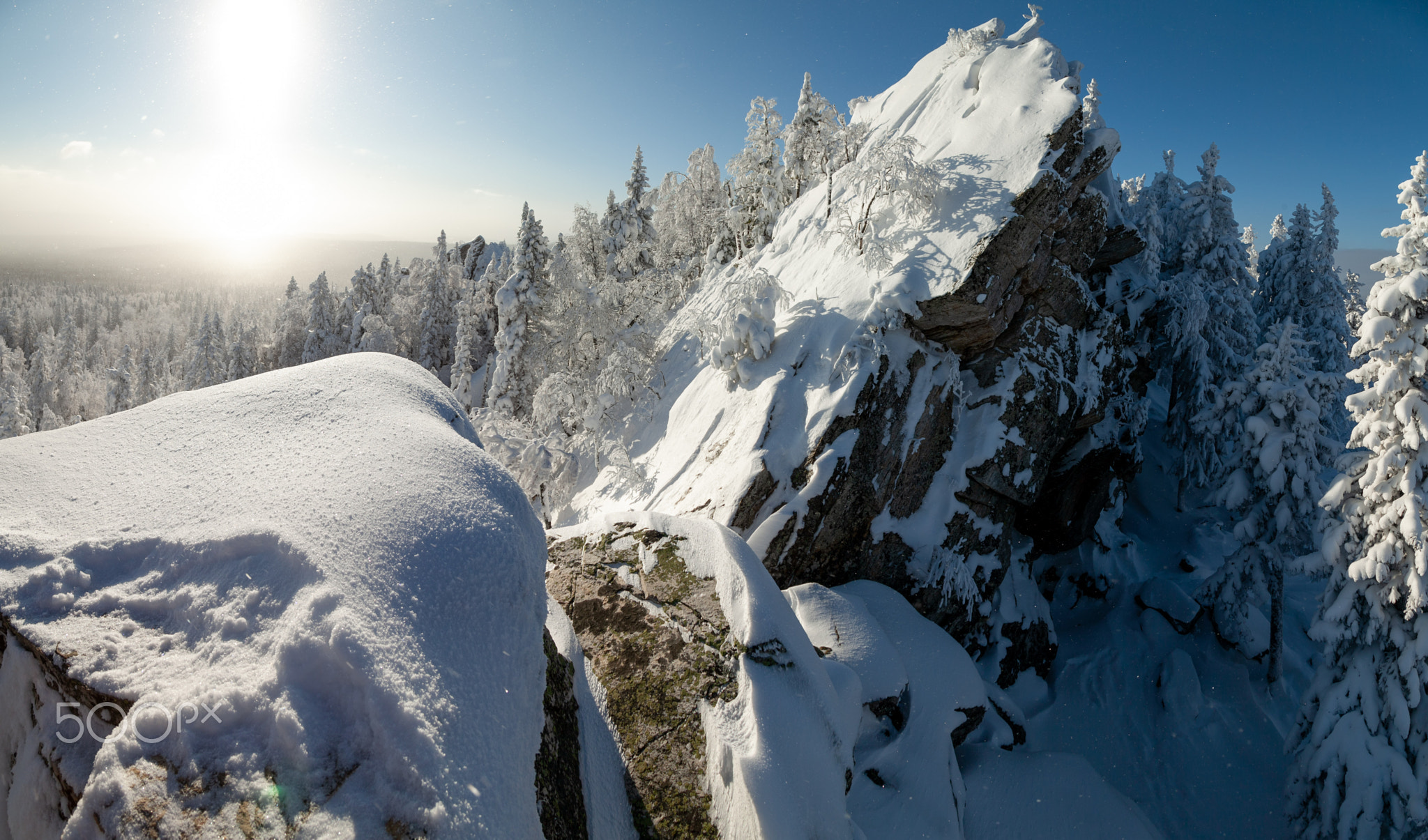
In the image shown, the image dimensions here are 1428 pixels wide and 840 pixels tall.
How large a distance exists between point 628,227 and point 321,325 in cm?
3357

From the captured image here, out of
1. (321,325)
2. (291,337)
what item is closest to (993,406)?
(321,325)

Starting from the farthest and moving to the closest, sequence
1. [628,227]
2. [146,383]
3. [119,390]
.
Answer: [146,383], [119,390], [628,227]

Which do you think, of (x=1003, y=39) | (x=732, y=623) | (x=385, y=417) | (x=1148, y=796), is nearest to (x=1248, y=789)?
(x=1148, y=796)

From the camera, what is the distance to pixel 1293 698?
15383 mm

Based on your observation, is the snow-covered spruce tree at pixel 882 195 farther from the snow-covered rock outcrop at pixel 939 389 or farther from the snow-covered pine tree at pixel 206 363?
the snow-covered pine tree at pixel 206 363

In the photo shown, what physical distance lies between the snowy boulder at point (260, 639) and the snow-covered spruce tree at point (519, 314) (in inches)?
860

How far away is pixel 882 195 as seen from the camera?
15.0 m

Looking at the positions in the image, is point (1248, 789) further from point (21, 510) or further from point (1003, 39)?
point (1003, 39)

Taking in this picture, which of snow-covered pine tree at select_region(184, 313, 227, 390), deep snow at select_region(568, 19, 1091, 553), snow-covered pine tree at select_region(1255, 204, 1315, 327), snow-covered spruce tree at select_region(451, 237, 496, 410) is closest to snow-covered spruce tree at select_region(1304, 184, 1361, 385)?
snow-covered pine tree at select_region(1255, 204, 1315, 327)

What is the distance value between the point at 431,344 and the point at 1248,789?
A: 59176mm

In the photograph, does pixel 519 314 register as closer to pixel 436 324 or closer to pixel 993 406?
pixel 993 406

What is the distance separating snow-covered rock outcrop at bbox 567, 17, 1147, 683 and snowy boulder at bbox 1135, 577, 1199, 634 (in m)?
5.42
